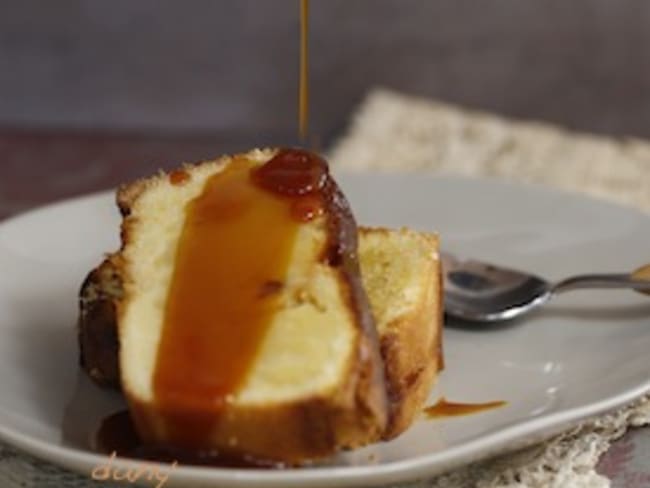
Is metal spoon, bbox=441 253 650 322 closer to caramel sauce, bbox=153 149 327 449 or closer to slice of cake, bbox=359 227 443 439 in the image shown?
slice of cake, bbox=359 227 443 439

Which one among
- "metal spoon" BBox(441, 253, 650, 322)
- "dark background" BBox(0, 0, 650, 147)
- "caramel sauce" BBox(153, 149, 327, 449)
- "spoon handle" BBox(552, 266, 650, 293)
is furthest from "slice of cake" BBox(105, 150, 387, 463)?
"dark background" BBox(0, 0, 650, 147)

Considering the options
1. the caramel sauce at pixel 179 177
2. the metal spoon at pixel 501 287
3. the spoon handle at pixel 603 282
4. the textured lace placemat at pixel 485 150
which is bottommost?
the textured lace placemat at pixel 485 150

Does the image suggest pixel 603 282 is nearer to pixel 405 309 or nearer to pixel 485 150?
pixel 405 309

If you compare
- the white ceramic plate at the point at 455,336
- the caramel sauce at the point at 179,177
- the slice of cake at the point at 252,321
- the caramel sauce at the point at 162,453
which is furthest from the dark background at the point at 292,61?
the caramel sauce at the point at 162,453

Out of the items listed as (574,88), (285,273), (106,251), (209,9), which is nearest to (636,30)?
(574,88)

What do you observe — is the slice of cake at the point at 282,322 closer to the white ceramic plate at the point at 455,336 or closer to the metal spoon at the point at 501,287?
the white ceramic plate at the point at 455,336

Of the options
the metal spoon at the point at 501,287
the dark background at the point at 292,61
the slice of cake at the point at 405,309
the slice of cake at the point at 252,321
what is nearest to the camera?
the slice of cake at the point at 252,321

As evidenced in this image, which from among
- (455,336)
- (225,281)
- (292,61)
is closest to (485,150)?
(292,61)
